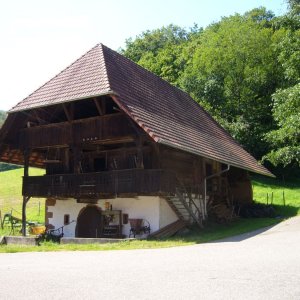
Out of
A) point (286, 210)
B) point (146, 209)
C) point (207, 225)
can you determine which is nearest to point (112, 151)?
point (146, 209)

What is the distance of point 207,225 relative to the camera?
2067cm

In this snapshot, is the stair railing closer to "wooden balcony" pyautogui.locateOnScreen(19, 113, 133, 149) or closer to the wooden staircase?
the wooden staircase

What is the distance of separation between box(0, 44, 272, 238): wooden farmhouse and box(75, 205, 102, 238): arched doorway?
0.04 meters

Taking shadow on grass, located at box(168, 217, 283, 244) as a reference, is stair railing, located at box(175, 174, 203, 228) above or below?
above

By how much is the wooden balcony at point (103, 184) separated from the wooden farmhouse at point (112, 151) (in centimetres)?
4

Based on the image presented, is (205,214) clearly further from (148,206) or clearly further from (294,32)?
(294,32)

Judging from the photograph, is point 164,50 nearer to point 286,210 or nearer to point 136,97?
point 286,210

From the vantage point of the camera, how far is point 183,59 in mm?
52719

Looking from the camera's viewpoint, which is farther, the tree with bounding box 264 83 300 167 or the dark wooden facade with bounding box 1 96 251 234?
the tree with bounding box 264 83 300 167

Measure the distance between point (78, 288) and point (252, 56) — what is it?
1465 inches

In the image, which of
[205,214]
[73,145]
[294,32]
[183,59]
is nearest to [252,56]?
[183,59]

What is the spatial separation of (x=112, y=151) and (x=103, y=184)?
8.24ft

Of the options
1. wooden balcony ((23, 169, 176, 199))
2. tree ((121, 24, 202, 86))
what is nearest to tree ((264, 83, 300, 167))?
wooden balcony ((23, 169, 176, 199))

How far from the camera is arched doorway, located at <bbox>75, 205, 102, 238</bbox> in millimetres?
19784
